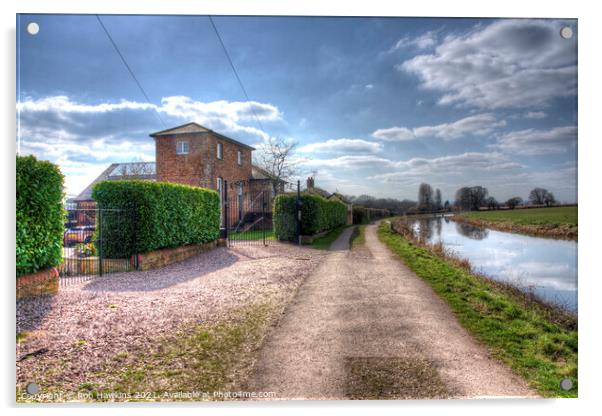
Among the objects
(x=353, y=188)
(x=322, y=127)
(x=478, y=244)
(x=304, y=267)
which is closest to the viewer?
(x=322, y=127)

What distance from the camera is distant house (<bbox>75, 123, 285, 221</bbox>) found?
3084 millimetres

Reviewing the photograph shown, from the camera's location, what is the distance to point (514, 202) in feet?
9.17

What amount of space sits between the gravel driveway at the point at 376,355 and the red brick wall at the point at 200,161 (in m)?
1.75

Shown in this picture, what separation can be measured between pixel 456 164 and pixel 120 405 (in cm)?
306

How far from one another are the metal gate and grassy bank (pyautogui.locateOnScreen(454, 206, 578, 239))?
4970 mm

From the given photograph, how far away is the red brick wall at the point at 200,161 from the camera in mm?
3145

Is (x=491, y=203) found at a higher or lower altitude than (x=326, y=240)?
higher

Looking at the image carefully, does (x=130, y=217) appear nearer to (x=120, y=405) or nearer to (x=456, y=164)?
(x=120, y=405)

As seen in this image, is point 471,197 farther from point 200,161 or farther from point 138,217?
point 138,217

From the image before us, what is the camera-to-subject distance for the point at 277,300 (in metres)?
3.80

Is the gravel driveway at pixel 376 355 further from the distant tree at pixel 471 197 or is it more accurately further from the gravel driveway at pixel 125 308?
the distant tree at pixel 471 197

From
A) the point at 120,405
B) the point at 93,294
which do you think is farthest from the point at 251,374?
the point at 93,294

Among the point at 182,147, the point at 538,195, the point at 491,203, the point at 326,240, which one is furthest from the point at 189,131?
the point at 326,240

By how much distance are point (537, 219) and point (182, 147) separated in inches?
Result: 131
